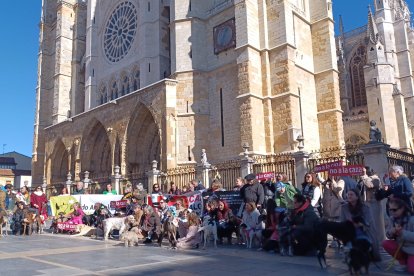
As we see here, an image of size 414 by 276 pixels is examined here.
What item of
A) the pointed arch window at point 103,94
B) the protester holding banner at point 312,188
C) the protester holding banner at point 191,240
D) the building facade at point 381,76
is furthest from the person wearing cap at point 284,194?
the pointed arch window at point 103,94

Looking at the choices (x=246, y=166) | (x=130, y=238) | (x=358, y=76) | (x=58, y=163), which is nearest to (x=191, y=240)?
(x=130, y=238)

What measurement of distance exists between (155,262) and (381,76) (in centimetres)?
2648

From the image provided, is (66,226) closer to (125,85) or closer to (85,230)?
(85,230)

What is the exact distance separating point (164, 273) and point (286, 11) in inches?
631

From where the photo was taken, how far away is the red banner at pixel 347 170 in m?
7.89

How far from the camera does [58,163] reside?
28.6 metres

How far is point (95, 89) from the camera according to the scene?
91.8 ft

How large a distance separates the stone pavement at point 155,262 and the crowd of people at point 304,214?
0.38 metres

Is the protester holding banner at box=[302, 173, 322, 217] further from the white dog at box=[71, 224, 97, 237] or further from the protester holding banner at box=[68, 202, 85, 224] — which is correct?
the protester holding banner at box=[68, 202, 85, 224]

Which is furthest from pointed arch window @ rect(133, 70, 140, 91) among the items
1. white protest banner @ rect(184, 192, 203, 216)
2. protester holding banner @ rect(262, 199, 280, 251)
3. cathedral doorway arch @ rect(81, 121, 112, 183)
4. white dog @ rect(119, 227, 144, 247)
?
protester holding banner @ rect(262, 199, 280, 251)

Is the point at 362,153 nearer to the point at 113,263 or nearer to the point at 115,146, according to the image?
the point at 113,263

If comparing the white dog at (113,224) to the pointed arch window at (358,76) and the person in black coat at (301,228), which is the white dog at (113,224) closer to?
the person in black coat at (301,228)

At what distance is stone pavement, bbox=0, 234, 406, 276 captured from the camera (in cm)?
529

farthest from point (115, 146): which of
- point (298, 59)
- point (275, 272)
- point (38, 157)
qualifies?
point (275, 272)
